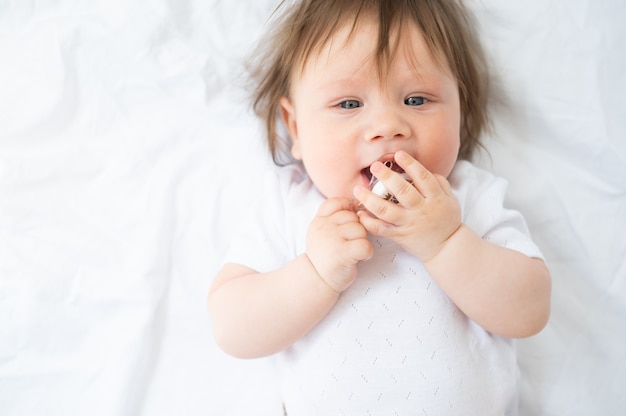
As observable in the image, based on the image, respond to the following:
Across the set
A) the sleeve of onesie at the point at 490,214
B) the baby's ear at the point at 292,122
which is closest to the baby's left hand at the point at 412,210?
the sleeve of onesie at the point at 490,214

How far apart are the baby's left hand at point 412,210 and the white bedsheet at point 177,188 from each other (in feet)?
1.43

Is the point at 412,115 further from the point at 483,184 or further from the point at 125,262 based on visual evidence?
the point at 125,262

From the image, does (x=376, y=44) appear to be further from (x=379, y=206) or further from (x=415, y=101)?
(x=379, y=206)

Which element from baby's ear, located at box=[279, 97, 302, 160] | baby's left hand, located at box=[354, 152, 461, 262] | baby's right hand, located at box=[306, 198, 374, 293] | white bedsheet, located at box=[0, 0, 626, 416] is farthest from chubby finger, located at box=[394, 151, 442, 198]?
white bedsheet, located at box=[0, 0, 626, 416]

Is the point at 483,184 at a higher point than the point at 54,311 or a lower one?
higher

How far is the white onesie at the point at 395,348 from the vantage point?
1.02 meters

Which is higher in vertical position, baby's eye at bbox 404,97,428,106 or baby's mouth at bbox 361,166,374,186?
baby's eye at bbox 404,97,428,106

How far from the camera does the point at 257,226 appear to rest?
1.18 m

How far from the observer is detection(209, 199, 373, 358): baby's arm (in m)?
0.99

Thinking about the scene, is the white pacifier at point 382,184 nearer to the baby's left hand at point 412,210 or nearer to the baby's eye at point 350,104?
the baby's left hand at point 412,210

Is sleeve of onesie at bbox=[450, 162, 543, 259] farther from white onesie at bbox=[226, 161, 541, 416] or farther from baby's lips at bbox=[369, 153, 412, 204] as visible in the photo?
baby's lips at bbox=[369, 153, 412, 204]

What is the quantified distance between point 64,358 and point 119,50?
72 cm

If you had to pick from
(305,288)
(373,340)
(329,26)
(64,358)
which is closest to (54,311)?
(64,358)

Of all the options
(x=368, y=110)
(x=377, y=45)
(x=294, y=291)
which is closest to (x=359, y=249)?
(x=294, y=291)
